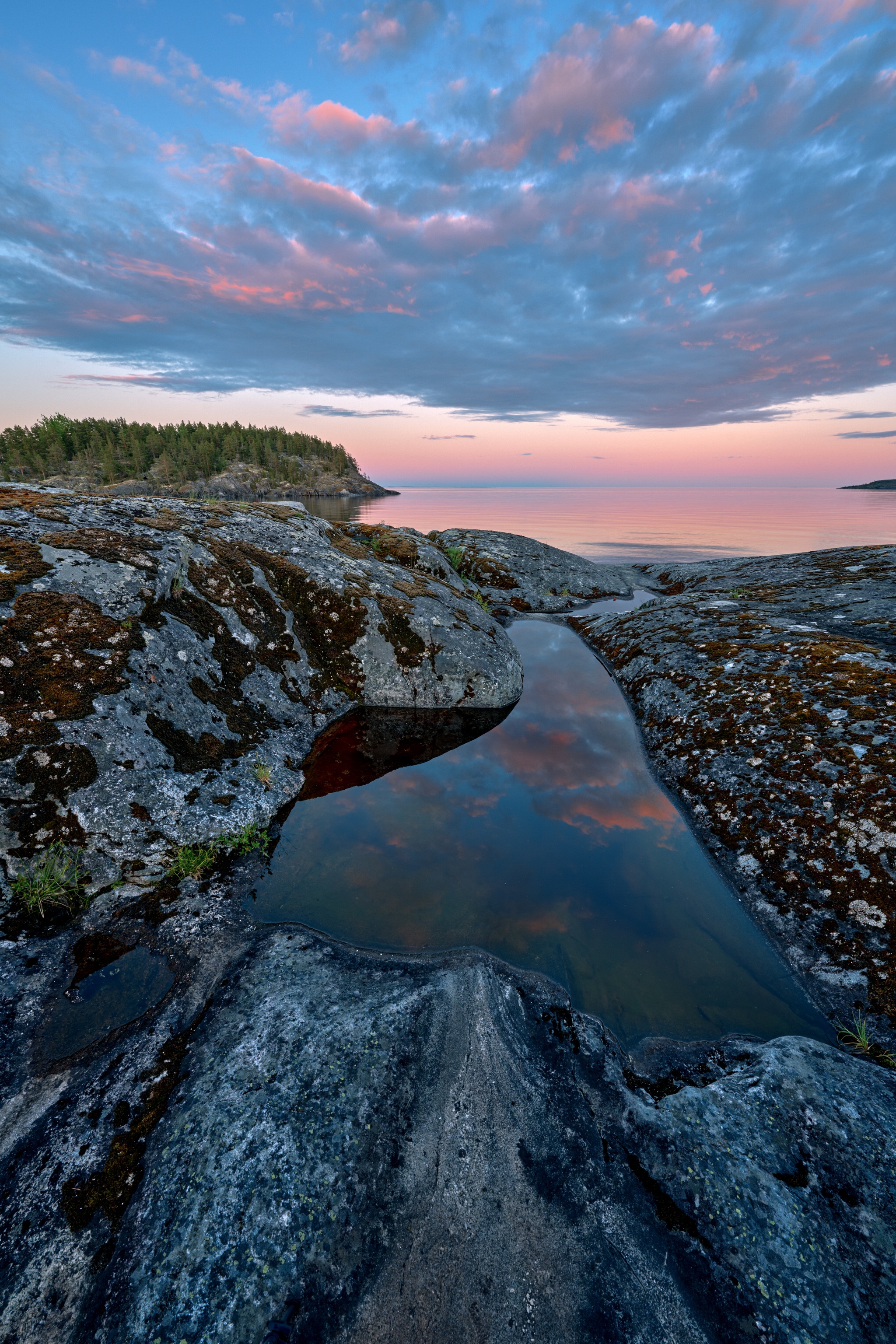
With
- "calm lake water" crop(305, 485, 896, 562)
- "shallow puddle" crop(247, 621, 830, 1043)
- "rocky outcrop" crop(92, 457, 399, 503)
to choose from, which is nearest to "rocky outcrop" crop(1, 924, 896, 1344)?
"shallow puddle" crop(247, 621, 830, 1043)

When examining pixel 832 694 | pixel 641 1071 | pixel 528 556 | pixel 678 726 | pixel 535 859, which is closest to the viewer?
pixel 641 1071

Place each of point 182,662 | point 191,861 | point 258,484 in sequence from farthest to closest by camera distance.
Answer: point 258,484
point 182,662
point 191,861

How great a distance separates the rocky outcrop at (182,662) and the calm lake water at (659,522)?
30.6 metres

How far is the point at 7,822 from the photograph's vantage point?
605 centimetres

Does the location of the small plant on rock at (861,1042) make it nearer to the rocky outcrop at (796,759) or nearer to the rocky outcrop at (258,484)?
the rocky outcrop at (796,759)

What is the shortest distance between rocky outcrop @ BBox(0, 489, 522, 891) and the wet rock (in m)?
8.11

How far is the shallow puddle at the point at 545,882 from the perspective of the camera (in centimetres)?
564

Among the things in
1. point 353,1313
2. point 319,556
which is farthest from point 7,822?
point 319,556

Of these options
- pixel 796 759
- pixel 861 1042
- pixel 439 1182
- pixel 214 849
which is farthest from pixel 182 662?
pixel 796 759

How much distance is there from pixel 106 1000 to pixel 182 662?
5540 millimetres

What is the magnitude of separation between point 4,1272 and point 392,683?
9.67 meters

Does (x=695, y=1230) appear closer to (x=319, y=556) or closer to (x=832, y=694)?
(x=832, y=694)

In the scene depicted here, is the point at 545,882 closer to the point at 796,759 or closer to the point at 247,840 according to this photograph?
the point at 247,840

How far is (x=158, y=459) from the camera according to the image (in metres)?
140
